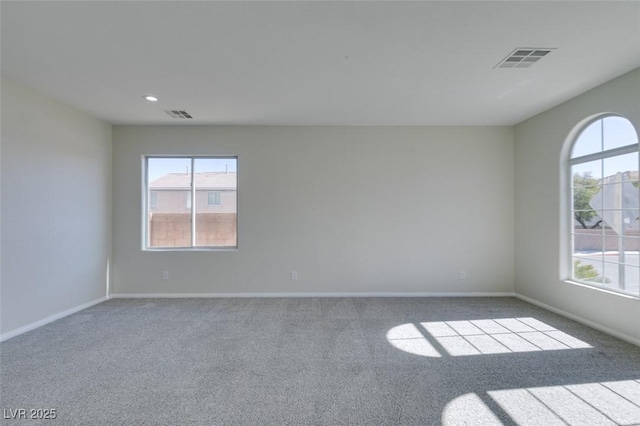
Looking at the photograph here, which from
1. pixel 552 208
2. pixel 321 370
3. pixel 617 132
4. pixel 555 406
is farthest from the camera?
pixel 552 208

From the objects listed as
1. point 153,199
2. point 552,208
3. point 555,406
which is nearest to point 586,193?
point 552,208

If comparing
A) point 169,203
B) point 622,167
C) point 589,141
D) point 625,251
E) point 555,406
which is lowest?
point 555,406

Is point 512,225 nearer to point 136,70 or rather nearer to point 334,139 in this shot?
point 334,139

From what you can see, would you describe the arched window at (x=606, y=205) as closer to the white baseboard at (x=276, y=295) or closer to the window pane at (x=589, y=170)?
the window pane at (x=589, y=170)

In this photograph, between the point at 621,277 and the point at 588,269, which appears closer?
the point at 621,277

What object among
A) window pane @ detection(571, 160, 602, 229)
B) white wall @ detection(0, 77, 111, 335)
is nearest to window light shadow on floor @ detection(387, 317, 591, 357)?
window pane @ detection(571, 160, 602, 229)

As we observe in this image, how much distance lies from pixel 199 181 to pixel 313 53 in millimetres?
3053

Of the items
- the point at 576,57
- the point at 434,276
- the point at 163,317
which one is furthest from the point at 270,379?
the point at 576,57

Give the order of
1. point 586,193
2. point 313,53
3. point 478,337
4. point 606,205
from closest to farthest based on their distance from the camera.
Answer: point 313,53 < point 478,337 < point 606,205 < point 586,193

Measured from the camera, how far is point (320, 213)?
463 centimetres

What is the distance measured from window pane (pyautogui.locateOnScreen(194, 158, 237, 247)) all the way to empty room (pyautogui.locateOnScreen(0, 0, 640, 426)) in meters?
0.03

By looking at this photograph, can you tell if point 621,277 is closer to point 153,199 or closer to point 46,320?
point 153,199

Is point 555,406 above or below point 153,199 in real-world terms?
below

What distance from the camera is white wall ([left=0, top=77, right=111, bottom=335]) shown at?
306 centimetres
